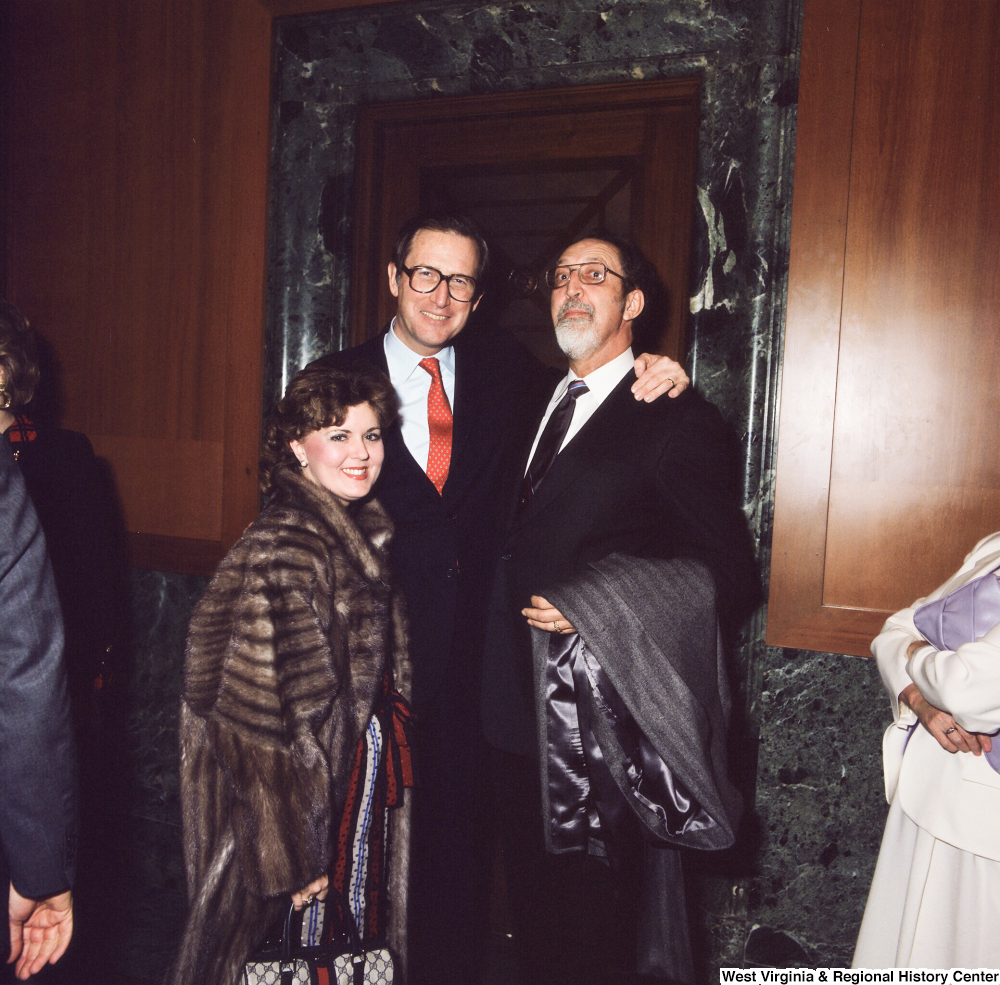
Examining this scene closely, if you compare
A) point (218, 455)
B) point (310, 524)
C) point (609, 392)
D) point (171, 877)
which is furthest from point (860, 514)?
point (171, 877)

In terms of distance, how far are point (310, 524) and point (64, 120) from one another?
8.72 feet

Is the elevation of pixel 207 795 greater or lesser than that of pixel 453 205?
lesser

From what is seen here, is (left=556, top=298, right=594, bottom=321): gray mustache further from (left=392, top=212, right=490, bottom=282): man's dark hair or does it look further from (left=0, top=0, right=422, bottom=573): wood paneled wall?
(left=0, top=0, right=422, bottom=573): wood paneled wall

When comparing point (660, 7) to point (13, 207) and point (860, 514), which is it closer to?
point (860, 514)

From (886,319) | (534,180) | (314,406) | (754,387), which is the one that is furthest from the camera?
(534,180)

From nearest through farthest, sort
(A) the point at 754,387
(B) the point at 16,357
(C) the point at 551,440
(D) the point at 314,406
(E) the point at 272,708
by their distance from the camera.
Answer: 1. (E) the point at 272,708
2. (D) the point at 314,406
3. (C) the point at 551,440
4. (B) the point at 16,357
5. (A) the point at 754,387

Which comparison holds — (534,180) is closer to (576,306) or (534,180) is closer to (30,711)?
(576,306)

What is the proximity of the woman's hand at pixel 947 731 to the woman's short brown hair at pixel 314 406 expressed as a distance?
5.04 feet

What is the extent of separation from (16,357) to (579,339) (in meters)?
1.73

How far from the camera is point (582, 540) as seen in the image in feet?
6.60

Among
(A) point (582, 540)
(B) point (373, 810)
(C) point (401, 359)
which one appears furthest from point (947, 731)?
(C) point (401, 359)

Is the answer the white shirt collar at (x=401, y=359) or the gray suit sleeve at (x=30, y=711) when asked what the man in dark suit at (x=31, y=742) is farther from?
the white shirt collar at (x=401, y=359)

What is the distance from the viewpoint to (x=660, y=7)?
8.59 feet

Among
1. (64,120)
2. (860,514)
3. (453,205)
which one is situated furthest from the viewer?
(64,120)
